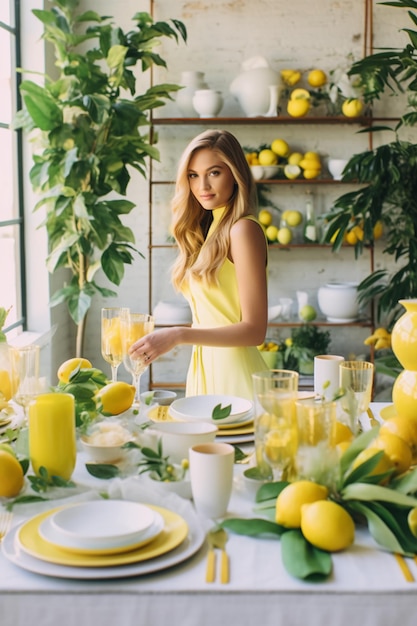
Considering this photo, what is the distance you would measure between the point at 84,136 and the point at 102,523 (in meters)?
2.80

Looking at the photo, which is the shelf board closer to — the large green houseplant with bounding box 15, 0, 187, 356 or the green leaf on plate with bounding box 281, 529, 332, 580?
the large green houseplant with bounding box 15, 0, 187, 356

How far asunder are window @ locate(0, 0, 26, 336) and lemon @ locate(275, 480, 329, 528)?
2988 millimetres

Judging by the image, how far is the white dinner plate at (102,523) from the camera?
107 centimetres

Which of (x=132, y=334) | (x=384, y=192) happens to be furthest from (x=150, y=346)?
(x=384, y=192)

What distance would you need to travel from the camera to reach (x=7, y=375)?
1711mm

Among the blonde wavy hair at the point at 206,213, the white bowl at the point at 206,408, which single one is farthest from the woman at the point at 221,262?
the white bowl at the point at 206,408

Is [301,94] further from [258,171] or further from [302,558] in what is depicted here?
[302,558]

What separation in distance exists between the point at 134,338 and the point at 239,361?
0.79 metres

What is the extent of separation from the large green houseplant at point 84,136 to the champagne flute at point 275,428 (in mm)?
2538

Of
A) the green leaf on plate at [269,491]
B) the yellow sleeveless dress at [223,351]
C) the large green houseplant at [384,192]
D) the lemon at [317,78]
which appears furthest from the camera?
the lemon at [317,78]

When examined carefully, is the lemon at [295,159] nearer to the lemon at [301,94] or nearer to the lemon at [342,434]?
the lemon at [301,94]

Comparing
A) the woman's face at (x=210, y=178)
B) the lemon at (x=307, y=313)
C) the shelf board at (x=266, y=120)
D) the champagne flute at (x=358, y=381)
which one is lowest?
the lemon at (x=307, y=313)

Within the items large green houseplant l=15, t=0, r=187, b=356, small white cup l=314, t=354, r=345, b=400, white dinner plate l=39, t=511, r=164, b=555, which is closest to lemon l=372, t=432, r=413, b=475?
white dinner plate l=39, t=511, r=164, b=555

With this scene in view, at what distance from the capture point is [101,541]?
1.07 meters
